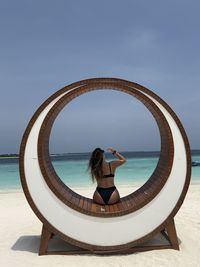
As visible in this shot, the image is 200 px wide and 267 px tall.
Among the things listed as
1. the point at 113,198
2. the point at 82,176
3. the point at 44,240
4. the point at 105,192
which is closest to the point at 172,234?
the point at 113,198

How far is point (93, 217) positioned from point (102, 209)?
0.31 meters

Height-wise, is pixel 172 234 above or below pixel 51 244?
above

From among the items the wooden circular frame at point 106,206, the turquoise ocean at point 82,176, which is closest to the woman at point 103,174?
the wooden circular frame at point 106,206

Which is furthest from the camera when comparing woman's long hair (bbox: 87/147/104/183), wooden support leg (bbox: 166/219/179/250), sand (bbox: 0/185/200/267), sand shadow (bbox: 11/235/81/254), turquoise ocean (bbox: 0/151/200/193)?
turquoise ocean (bbox: 0/151/200/193)

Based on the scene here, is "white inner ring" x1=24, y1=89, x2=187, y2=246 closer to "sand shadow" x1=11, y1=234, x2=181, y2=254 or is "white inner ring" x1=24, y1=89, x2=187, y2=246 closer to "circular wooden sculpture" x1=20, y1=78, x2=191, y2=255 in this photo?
"circular wooden sculpture" x1=20, y1=78, x2=191, y2=255

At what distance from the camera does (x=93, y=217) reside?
17.8 ft

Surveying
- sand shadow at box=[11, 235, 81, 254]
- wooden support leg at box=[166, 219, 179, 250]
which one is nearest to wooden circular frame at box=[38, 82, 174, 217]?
wooden support leg at box=[166, 219, 179, 250]

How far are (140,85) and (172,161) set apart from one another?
4.30 ft

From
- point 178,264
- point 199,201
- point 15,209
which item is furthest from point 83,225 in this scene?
point 199,201

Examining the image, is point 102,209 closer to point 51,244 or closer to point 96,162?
point 96,162

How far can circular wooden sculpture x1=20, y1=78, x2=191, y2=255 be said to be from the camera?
543 cm

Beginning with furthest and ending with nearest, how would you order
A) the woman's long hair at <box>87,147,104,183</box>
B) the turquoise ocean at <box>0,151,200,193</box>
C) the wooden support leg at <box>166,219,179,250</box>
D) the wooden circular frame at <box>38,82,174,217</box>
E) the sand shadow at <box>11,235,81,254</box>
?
the turquoise ocean at <box>0,151,200,193</box> → the woman's long hair at <box>87,147,104,183</box> → the sand shadow at <box>11,235,81,254</box> → the wooden support leg at <box>166,219,179,250</box> → the wooden circular frame at <box>38,82,174,217</box>

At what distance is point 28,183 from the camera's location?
17.9 feet

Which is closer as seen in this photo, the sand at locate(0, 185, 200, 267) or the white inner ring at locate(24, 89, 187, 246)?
the sand at locate(0, 185, 200, 267)
